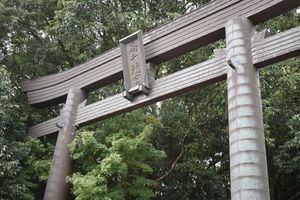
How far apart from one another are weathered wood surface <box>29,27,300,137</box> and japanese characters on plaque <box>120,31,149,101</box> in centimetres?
21

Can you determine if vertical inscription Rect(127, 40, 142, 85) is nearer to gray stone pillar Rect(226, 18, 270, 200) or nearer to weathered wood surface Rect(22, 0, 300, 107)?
weathered wood surface Rect(22, 0, 300, 107)

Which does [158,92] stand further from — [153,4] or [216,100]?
[153,4]

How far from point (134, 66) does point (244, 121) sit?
9.81ft

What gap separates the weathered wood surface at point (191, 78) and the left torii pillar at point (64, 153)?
241mm

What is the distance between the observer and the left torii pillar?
9086 millimetres

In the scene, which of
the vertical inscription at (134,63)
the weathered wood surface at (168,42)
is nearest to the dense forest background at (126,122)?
the weathered wood surface at (168,42)

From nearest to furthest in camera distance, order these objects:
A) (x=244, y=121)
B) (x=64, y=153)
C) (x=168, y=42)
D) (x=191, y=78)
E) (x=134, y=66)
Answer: (x=244, y=121), (x=191, y=78), (x=168, y=42), (x=134, y=66), (x=64, y=153)

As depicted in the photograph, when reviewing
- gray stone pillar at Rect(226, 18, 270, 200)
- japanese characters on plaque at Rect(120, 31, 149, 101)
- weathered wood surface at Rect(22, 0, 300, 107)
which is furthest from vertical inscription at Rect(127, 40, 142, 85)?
gray stone pillar at Rect(226, 18, 270, 200)

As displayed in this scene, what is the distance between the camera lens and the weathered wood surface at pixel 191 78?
6.72 meters

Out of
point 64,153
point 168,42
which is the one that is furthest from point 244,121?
point 64,153

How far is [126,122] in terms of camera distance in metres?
10.0

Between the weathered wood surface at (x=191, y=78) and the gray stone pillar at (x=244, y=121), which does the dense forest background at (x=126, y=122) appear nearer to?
the weathered wood surface at (x=191, y=78)

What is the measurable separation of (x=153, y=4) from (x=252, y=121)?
26.7 ft

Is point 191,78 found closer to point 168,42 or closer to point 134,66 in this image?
point 168,42
